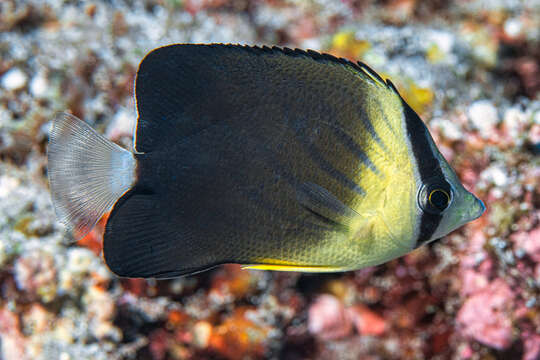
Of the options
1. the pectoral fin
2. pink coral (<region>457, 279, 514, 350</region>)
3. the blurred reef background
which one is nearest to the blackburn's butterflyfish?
the pectoral fin

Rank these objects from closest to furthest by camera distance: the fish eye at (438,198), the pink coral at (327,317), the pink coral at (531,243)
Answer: the fish eye at (438,198), the pink coral at (531,243), the pink coral at (327,317)

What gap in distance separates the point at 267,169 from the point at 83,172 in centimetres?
64

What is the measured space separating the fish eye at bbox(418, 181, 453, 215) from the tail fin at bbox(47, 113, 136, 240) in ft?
3.15

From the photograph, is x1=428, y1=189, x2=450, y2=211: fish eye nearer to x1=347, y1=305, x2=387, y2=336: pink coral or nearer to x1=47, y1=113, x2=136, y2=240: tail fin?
x1=47, y1=113, x2=136, y2=240: tail fin

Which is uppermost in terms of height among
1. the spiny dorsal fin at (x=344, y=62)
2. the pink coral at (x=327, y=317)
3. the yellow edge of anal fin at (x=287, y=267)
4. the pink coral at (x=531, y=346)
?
the spiny dorsal fin at (x=344, y=62)

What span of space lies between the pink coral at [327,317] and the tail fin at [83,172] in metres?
1.89

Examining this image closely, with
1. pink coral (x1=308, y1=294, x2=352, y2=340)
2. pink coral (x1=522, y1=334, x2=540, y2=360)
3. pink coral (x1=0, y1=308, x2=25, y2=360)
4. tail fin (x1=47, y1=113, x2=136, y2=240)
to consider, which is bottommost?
pink coral (x1=0, y1=308, x2=25, y2=360)

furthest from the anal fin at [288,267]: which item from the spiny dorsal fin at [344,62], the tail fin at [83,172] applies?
the spiny dorsal fin at [344,62]

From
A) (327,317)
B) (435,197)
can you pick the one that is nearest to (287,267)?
(435,197)

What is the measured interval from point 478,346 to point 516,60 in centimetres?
287

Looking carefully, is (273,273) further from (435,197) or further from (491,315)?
(435,197)

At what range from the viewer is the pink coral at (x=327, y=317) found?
9.50 ft

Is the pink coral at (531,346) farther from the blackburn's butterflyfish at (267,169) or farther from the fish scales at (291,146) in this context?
the fish scales at (291,146)

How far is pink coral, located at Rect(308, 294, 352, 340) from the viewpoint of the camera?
2.90 metres
